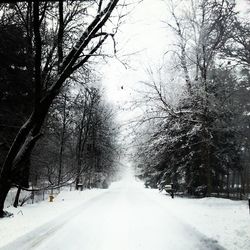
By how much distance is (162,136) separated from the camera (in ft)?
69.5

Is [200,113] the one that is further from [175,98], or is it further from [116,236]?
[116,236]

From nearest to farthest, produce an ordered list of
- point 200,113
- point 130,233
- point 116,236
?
point 116,236
point 130,233
point 200,113

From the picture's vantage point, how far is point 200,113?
18891 mm

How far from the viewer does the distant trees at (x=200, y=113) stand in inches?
744

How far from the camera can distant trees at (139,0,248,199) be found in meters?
18.9

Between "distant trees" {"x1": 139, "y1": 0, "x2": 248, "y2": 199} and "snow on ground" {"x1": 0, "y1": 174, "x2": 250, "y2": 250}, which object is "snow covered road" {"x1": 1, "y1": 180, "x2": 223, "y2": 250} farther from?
"distant trees" {"x1": 139, "y1": 0, "x2": 248, "y2": 199}

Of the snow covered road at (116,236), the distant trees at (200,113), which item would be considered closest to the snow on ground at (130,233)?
the snow covered road at (116,236)

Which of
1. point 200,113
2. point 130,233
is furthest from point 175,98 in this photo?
point 130,233

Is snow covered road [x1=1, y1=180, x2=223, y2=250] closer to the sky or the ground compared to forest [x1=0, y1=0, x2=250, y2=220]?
closer to the ground

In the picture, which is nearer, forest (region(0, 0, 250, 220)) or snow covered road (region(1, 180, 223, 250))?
snow covered road (region(1, 180, 223, 250))

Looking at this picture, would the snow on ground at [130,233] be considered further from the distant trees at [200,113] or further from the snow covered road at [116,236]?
the distant trees at [200,113]

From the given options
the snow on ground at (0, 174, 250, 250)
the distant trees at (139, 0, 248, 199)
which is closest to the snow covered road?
the snow on ground at (0, 174, 250, 250)

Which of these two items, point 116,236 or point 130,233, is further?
point 130,233

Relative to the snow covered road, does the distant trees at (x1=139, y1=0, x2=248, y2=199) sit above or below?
above
